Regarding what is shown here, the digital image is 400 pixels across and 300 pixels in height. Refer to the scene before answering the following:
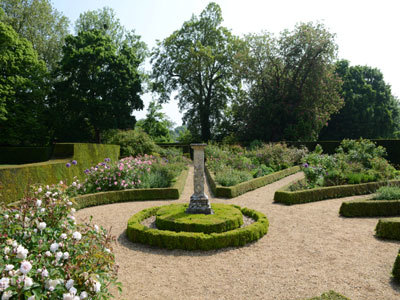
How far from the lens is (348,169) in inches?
457

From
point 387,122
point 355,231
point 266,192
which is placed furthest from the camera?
point 387,122

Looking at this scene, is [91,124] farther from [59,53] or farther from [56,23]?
[56,23]

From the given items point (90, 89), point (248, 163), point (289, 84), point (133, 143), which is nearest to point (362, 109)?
point (289, 84)

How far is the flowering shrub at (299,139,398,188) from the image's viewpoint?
10656 millimetres

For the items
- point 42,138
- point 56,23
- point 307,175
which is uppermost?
point 56,23

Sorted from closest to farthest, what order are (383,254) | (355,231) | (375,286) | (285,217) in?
(375,286)
(383,254)
(355,231)
(285,217)

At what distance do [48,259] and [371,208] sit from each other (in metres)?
7.71

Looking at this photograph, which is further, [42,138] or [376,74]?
[376,74]

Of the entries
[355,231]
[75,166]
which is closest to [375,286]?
[355,231]

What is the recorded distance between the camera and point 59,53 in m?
27.2

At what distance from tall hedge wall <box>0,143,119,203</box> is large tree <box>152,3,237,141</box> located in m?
17.5

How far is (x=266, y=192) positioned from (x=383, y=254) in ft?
18.9

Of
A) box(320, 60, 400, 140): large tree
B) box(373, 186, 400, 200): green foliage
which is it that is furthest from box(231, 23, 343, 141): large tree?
box(373, 186, 400, 200): green foliage

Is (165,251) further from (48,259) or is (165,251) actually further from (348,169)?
(348,169)
